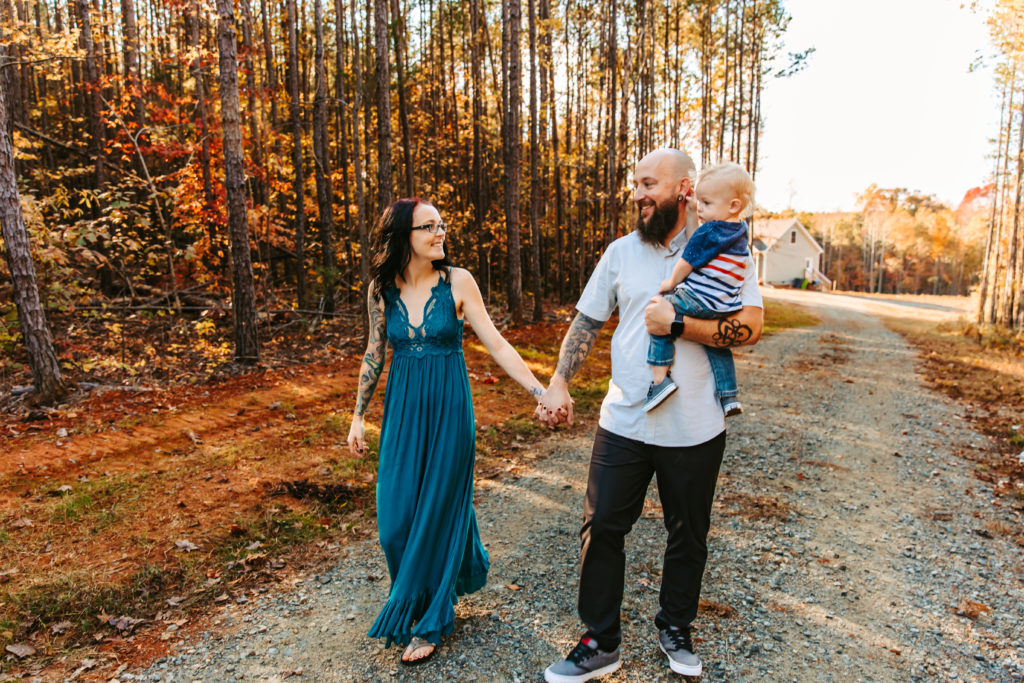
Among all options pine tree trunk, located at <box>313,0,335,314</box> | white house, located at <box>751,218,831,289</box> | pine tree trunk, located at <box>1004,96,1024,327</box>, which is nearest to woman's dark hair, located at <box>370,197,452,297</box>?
pine tree trunk, located at <box>313,0,335,314</box>

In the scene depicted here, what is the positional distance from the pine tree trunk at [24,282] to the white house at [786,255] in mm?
52910

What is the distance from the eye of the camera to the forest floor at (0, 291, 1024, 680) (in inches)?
120

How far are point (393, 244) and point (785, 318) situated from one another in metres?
23.3

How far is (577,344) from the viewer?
285 centimetres

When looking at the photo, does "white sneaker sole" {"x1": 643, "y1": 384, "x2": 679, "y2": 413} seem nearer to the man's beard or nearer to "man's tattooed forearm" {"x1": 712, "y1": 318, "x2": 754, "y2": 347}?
"man's tattooed forearm" {"x1": 712, "y1": 318, "x2": 754, "y2": 347}

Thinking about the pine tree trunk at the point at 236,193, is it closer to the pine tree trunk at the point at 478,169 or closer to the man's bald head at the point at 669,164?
the man's bald head at the point at 669,164

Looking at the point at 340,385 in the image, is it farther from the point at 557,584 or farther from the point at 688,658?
the point at 688,658

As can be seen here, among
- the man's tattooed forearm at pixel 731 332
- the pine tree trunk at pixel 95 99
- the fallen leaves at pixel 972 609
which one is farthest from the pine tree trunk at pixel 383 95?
the fallen leaves at pixel 972 609

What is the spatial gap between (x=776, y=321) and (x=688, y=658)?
70.9 feet

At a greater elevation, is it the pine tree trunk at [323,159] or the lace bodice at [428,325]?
the pine tree trunk at [323,159]

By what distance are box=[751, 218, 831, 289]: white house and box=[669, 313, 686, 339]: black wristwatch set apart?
5386 centimetres

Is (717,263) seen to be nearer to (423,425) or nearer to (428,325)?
(428,325)

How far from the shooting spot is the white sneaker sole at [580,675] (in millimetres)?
2715

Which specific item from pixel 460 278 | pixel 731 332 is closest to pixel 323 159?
pixel 460 278
